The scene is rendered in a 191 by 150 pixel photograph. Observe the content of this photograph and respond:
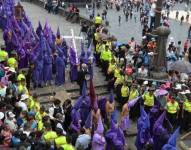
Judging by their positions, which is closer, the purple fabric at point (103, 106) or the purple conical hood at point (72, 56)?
the purple fabric at point (103, 106)

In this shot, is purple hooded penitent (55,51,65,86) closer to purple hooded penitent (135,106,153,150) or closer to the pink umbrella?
the pink umbrella

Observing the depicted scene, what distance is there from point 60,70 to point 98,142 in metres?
6.45

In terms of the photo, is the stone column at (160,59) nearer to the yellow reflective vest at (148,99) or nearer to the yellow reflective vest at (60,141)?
the yellow reflective vest at (148,99)

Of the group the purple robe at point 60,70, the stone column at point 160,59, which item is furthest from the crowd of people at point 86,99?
the stone column at point 160,59

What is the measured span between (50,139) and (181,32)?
75.9ft

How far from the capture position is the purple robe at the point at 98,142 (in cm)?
1158

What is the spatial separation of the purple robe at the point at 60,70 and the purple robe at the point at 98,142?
20.8 ft

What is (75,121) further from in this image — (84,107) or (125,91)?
(125,91)

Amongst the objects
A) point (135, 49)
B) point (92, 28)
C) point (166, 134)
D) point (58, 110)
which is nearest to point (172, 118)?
point (166, 134)

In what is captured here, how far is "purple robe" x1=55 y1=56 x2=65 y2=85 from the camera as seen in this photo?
57.7ft

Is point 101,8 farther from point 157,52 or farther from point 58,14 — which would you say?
point 157,52

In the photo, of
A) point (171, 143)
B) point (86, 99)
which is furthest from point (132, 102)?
point (171, 143)

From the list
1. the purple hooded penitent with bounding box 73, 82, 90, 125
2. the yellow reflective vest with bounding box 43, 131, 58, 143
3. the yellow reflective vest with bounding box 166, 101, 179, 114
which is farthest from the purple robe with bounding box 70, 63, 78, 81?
the yellow reflective vest with bounding box 43, 131, 58, 143

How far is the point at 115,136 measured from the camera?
1194cm
